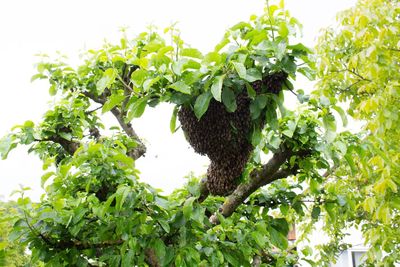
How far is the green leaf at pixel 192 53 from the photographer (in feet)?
2.93

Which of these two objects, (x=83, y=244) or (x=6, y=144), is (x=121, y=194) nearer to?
(x=83, y=244)

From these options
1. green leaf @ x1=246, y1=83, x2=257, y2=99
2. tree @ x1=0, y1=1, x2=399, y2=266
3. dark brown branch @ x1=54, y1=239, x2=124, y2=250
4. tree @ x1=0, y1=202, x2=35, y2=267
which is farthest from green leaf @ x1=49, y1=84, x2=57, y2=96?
green leaf @ x1=246, y1=83, x2=257, y2=99

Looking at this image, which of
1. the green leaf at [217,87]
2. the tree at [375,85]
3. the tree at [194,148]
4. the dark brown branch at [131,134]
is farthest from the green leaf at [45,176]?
the tree at [375,85]

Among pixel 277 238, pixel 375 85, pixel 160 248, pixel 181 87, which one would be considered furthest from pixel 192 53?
pixel 375 85

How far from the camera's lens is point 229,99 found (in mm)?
892

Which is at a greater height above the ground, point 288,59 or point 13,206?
point 288,59

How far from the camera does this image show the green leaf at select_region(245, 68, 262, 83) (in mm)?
848

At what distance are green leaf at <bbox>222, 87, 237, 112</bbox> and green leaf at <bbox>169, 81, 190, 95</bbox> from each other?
9 centimetres

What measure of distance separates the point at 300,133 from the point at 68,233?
0.78m

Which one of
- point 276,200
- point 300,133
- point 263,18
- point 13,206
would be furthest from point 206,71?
point 276,200

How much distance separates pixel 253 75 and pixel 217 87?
10 centimetres

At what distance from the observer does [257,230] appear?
1.35 meters

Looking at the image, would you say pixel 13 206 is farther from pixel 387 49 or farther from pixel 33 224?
pixel 387 49

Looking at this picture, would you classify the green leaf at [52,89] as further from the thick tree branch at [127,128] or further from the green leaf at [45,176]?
the green leaf at [45,176]
